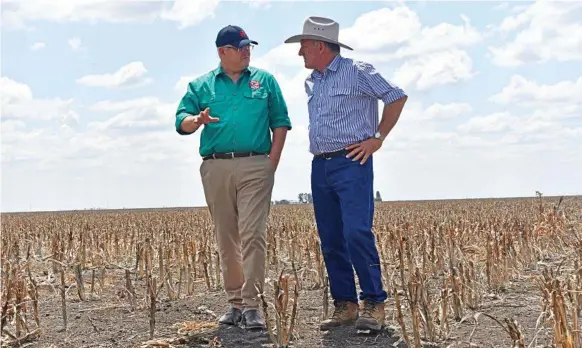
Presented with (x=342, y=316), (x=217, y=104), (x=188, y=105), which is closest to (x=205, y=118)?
(x=217, y=104)

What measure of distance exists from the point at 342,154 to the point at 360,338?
1.28 meters

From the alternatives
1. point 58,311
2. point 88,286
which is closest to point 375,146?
point 58,311

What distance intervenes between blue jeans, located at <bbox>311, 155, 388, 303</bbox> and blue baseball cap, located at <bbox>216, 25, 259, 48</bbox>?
3.35 feet

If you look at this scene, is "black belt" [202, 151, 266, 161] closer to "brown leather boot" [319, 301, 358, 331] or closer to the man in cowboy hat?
the man in cowboy hat

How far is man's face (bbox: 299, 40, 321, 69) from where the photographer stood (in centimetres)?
493

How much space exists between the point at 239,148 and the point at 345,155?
2.52 feet

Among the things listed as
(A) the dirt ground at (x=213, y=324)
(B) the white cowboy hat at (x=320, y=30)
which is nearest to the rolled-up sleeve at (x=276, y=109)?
(B) the white cowboy hat at (x=320, y=30)

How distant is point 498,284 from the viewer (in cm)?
657

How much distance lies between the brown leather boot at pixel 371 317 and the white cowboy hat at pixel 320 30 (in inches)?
73.8

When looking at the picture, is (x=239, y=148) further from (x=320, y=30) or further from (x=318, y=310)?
(x=318, y=310)

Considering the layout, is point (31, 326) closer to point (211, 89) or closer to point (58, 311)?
point (58, 311)

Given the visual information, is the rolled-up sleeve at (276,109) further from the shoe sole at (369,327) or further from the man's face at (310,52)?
the shoe sole at (369,327)

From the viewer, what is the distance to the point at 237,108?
16.2 feet

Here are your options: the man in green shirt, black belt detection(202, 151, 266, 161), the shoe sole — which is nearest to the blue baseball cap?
the man in green shirt
